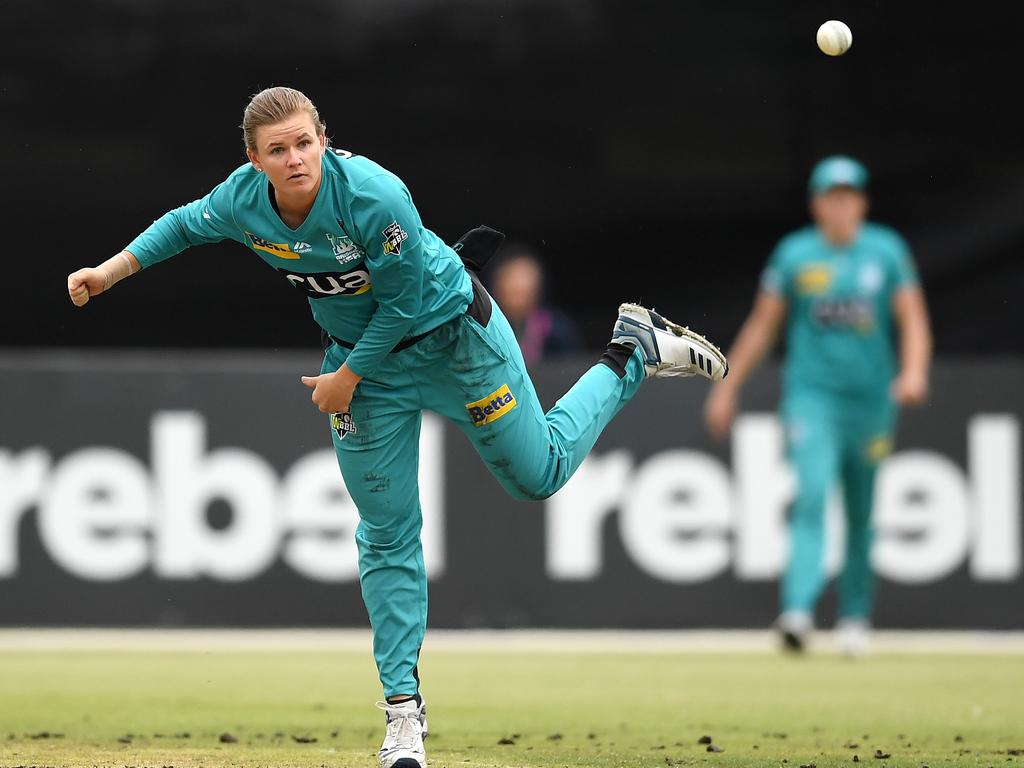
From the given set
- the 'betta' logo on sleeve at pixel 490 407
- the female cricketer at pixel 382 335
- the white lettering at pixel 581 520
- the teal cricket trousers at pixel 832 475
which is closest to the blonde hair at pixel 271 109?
the female cricketer at pixel 382 335

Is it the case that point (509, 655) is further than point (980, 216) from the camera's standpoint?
No

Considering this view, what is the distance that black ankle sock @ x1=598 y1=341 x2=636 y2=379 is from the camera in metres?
6.75

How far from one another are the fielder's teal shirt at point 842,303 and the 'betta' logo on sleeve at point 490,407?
170 inches

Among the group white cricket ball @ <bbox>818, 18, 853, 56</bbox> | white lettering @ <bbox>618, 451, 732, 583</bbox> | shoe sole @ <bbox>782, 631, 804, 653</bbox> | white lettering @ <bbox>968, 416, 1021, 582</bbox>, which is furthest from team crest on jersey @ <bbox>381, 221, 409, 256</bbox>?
white lettering @ <bbox>968, 416, 1021, 582</bbox>

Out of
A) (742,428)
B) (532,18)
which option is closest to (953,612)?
(742,428)

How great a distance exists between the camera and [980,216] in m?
10.6

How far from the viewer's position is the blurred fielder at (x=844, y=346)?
976 cm

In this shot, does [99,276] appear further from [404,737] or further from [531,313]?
[531,313]

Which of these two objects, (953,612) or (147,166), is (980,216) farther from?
(147,166)

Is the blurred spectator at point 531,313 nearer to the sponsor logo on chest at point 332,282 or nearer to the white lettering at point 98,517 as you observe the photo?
the white lettering at point 98,517

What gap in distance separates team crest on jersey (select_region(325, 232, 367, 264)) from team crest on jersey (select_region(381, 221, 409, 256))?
12cm

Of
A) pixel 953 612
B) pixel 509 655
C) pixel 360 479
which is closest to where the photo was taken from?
pixel 360 479

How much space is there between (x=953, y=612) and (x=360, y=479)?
567 cm

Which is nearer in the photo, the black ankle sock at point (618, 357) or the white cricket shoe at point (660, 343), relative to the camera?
the black ankle sock at point (618, 357)
